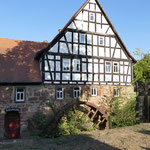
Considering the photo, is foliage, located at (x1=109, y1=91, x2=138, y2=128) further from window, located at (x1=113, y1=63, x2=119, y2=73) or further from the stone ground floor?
window, located at (x1=113, y1=63, x2=119, y2=73)

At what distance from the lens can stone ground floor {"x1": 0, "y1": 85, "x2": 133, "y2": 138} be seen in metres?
13.6

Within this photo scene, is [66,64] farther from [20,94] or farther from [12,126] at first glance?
[12,126]

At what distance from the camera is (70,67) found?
15836 mm

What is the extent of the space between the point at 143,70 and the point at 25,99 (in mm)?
18906

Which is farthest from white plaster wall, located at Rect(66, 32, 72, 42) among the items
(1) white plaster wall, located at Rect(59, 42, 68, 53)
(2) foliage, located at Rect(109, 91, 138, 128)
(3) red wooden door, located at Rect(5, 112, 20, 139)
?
(3) red wooden door, located at Rect(5, 112, 20, 139)

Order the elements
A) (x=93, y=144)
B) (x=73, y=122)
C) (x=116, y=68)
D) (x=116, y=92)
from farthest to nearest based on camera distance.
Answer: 1. (x=116, y=68)
2. (x=116, y=92)
3. (x=73, y=122)
4. (x=93, y=144)

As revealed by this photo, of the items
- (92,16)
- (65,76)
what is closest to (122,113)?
(65,76)

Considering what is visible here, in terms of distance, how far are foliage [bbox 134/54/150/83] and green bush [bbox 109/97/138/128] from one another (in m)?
10.9

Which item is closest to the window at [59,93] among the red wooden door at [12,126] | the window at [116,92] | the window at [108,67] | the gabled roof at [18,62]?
the gabled roof at [18,62]

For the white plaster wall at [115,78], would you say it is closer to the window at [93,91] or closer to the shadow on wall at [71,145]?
the window at [93,91]

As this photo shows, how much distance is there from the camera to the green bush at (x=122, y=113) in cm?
1615

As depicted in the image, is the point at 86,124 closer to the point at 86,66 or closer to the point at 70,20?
the point at 86,66

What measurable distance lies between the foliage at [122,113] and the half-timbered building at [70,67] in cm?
88

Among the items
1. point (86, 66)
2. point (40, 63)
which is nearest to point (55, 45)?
point (40, 63)
